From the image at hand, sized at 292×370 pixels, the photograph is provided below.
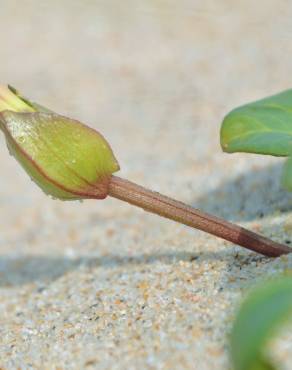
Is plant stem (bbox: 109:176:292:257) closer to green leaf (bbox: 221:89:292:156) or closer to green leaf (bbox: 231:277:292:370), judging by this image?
green leaf (bbox: 221:89:292:156)

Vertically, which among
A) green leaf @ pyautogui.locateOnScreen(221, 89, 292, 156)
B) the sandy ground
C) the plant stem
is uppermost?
green leaf @ pyautogui.locateOnScreen(221, 89, 292, 156)

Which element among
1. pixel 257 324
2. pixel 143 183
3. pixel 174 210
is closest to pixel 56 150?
pixel 174 210

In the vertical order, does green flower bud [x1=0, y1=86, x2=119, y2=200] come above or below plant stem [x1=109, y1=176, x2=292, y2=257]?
above

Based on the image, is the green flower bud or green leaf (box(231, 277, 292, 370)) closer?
green leaf (box(231, 277, 292, 370))

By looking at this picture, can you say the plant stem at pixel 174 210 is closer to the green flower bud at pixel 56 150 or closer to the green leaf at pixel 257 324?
the green flower bud at pixel 56 150

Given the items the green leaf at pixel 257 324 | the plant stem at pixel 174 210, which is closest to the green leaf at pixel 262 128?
the plant stem at pixel 174 210

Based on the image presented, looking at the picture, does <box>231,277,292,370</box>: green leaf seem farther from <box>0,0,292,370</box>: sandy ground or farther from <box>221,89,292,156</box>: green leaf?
<box>221,89,292,156</box>: green leaf

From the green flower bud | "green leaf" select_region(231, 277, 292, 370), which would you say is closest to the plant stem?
the green flower bud
